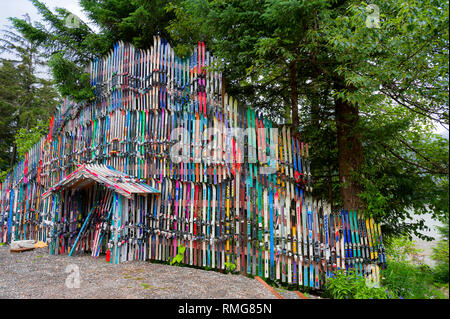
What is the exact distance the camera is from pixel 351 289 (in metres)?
4.49

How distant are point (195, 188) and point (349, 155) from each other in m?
3.44

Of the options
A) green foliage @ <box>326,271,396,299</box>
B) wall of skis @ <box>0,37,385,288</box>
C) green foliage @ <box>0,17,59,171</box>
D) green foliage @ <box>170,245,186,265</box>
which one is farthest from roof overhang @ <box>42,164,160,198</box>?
green foliage @ <box>0,17,59,171</box>

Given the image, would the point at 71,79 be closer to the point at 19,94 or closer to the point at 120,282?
the point at 120,282

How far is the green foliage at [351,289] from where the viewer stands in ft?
13.9

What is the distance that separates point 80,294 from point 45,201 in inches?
223

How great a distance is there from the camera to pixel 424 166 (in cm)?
531

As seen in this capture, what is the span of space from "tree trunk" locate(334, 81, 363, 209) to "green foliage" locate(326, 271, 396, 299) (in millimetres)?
1537

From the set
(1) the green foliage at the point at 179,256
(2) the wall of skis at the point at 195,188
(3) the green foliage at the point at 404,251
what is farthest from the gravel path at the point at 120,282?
(3) the green foliage at the point at 404,251

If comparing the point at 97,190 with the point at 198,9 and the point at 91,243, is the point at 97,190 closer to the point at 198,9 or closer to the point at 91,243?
the point at 91,243

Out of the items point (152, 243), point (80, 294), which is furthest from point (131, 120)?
point (80, 294)

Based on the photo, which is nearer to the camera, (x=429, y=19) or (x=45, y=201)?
(x=429, y=19)

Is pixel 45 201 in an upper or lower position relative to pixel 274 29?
lower

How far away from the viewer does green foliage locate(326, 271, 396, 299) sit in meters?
4.25

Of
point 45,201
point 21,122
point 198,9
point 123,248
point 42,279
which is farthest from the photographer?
point 21,122
